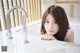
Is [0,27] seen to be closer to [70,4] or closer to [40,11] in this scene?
[40,11]

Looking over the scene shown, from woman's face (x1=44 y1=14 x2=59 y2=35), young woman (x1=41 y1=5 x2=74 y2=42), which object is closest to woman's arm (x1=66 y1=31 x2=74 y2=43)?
young woman (x1=41 y1=5 x2=74 y2=42)

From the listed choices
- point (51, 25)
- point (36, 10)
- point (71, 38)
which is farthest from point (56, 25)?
point (36, 10)

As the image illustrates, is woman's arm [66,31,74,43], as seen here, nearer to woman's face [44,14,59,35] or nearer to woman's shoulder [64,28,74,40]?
woman's shoulder [64,28,74,40]

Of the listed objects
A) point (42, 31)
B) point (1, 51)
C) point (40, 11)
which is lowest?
point (1, 51)

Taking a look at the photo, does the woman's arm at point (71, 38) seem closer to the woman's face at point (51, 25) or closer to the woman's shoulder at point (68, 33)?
the woman's shoulder at point (68, 33)

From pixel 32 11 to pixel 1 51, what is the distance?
469 millimetres

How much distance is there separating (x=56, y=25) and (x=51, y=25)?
4 centimetres

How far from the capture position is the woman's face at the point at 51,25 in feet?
3.79

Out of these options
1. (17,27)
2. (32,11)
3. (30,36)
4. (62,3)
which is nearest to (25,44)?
(30,36)

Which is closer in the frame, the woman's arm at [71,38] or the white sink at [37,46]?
the white sink at [37,46]

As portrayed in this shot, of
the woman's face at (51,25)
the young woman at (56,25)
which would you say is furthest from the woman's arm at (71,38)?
the woman's face at (51,25)

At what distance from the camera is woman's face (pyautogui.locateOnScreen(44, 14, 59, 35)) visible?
115 cm

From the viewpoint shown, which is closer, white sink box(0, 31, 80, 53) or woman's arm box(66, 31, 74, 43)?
white sink box(0, 31, 80, 53)

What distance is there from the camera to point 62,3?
47.1 inches
